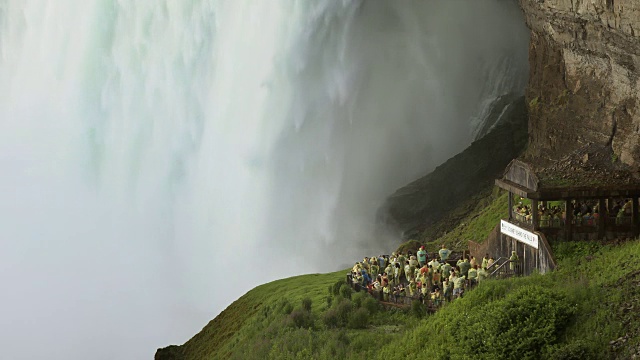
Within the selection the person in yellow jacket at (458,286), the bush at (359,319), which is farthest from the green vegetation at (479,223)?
the person in yellow jacket at (458,286)

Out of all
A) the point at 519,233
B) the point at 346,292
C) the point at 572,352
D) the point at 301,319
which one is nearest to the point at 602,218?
the point at 519,233

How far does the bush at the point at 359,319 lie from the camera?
1342 inches

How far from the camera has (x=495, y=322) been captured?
1121 inches

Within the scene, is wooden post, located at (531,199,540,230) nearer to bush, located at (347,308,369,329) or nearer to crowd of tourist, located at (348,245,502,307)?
crowd of tourist, located at (348,245,502,307)

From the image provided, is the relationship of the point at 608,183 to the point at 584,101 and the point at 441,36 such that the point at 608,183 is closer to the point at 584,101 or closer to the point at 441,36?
the point at 584,101

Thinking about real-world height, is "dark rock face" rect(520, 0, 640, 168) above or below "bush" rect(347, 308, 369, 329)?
above

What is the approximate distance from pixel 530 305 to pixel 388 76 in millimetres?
33701

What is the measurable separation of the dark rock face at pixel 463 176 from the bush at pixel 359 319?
19.5m

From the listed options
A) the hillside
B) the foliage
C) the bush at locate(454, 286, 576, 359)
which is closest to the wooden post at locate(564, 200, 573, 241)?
the hillside

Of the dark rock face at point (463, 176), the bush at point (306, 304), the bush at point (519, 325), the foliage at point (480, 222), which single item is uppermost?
the dark rock face at point (463, 176)

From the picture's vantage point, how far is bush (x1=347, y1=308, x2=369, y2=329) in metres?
34.1

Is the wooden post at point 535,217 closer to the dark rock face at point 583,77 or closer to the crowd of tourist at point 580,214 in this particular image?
the crowd of tourist at point 580,214

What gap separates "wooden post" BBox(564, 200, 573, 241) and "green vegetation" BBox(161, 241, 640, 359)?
0.76 ft

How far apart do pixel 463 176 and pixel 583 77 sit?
35.7 ft
